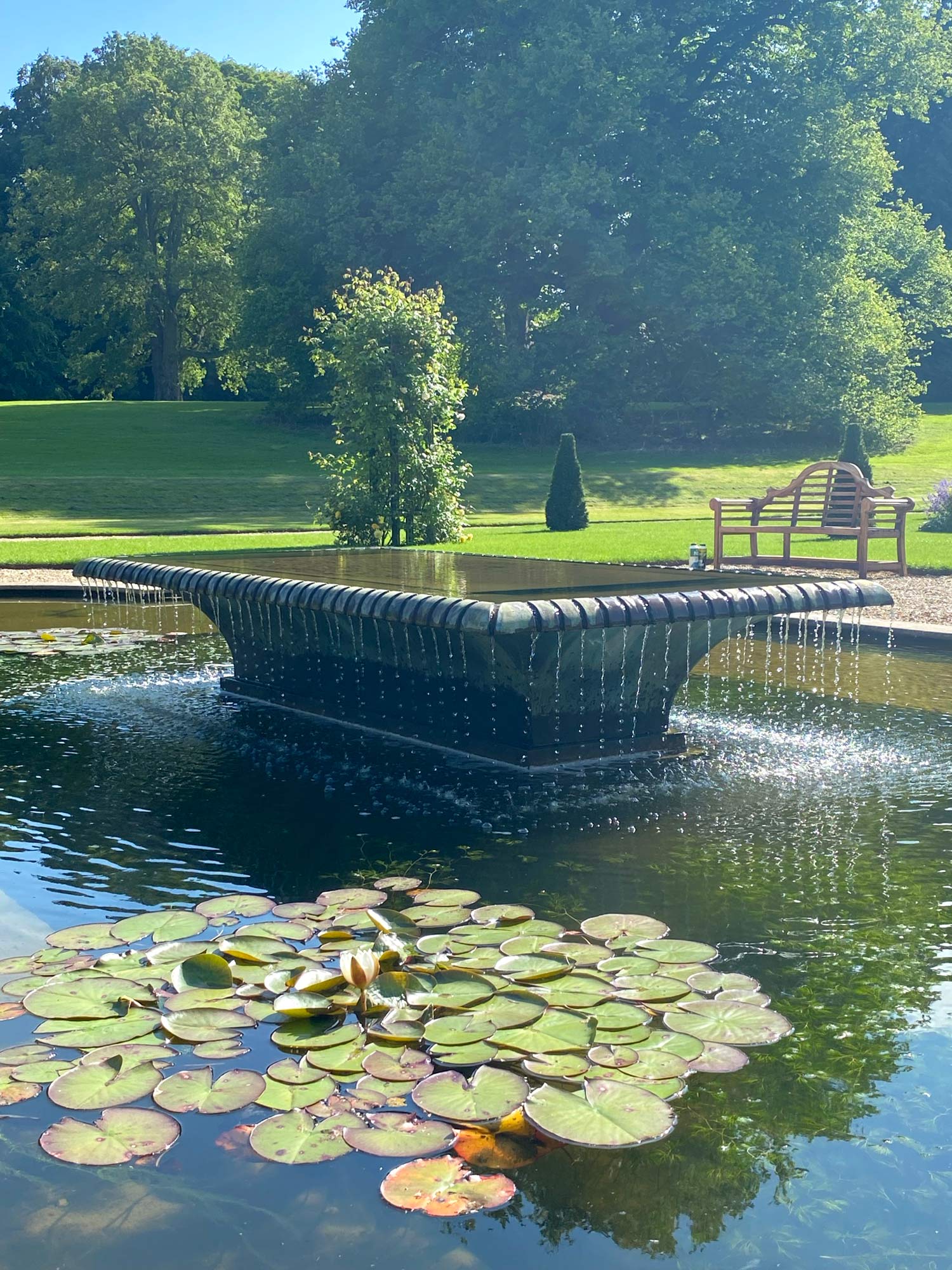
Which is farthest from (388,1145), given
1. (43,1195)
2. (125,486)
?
(125,486)

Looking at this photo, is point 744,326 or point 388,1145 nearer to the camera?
point 388,1145

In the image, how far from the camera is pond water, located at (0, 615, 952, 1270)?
269cm

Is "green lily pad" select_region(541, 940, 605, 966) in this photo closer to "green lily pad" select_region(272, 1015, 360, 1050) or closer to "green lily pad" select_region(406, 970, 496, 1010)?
"green lily pad" select_region(406, 970, 496, 1010)

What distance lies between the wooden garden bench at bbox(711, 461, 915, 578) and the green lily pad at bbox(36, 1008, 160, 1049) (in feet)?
38.0

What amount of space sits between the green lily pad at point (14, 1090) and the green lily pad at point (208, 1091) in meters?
0.29

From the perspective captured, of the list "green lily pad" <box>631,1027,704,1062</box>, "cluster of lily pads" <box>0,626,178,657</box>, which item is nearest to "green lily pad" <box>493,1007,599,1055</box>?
"green lily pad" <box>631,1027,704,1062</box>

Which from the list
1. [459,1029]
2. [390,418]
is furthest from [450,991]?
[390,418]

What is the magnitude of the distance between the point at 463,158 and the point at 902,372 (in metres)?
14.4

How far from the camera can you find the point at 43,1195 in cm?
281

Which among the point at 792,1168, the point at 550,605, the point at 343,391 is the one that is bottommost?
the point at 792,1168

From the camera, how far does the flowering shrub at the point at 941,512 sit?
20.0m

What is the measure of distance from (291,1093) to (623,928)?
146 cm

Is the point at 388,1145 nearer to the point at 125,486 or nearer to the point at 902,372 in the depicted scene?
the point at 125,486

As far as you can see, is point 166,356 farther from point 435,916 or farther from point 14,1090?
point 14,1090
